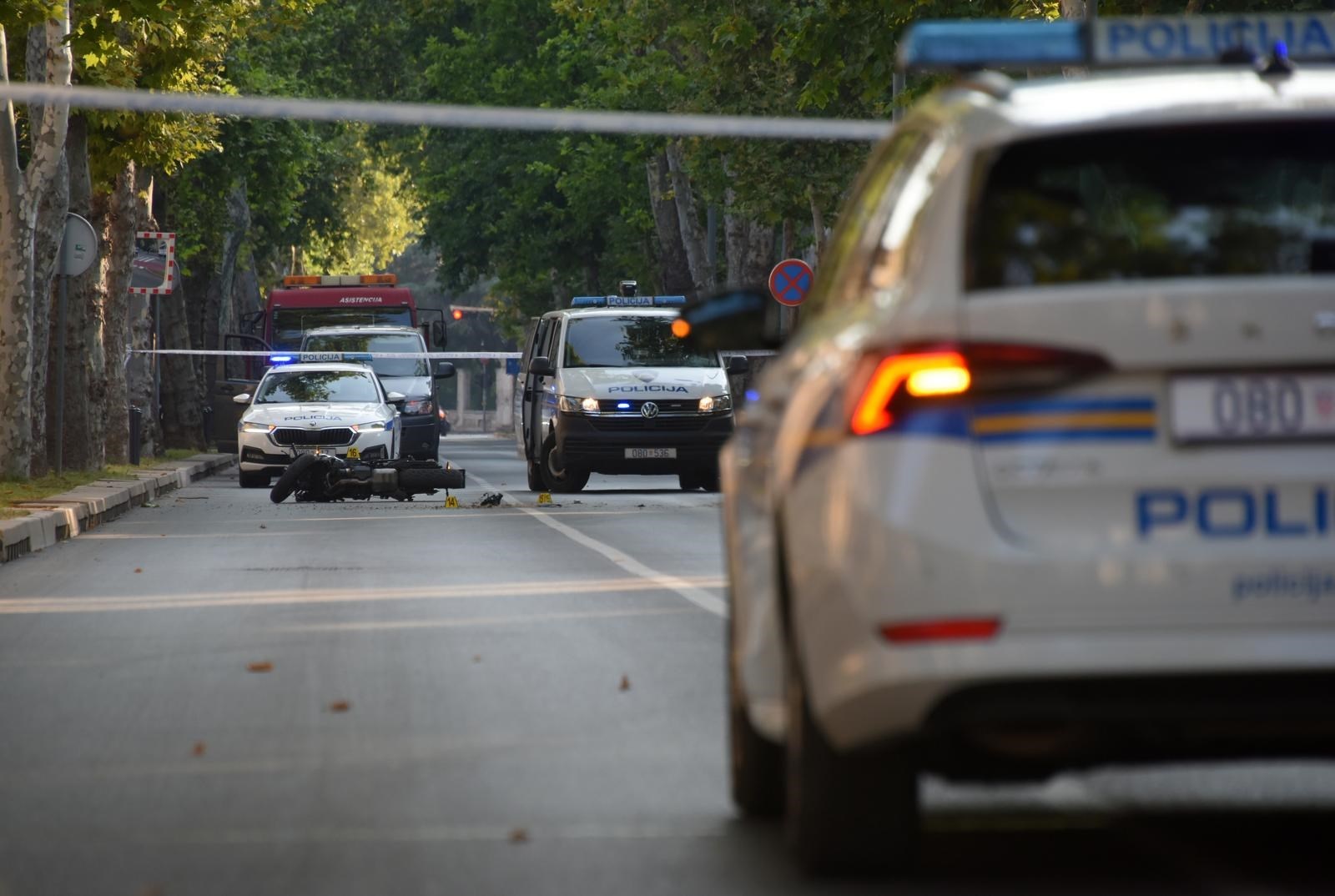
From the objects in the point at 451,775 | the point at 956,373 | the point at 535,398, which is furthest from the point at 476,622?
the point at 535,398

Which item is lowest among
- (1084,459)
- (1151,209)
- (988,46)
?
(1084,459)

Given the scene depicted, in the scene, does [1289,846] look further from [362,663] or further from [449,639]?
[449,639]

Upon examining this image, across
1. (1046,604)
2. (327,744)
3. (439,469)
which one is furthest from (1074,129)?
(439,469)

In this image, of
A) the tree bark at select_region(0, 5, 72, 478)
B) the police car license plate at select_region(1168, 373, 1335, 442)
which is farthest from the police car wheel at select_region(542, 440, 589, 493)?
the police car license plate at select_region(1168, 373, 1335, 442)

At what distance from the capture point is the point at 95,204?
114 feet

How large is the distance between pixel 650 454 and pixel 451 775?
64.4 ft

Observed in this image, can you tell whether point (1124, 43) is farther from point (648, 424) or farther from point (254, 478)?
point (254, 478)

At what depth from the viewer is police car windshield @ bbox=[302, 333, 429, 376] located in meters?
37.8

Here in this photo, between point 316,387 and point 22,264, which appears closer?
point 22,264

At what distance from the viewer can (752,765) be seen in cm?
690

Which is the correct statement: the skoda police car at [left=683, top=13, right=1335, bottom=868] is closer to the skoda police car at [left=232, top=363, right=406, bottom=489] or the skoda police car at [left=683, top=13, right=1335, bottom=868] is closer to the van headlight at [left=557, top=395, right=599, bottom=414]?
the van headlight at [left=557, top=395, right=599, bottom=414]

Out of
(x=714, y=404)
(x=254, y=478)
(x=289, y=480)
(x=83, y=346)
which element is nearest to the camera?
(x=289, y=480)

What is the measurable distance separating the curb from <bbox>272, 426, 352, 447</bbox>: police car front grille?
155 centimetres

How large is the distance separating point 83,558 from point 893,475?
13974 mm
